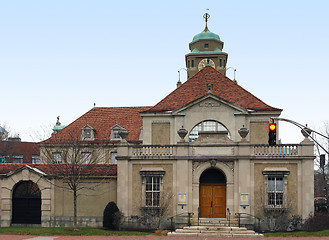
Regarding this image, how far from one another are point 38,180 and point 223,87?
16.9 metres

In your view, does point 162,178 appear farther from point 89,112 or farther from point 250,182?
point 89,112

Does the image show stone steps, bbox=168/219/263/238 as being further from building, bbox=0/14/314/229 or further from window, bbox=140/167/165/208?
window, bbox=140/167/165/208

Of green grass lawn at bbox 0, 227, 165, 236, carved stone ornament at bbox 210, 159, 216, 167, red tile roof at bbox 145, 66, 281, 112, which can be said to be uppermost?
red tile roof at bbox 145, 66, 281, 112

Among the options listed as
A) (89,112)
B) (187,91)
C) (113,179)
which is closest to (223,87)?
(187,91)

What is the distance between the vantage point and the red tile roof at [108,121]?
52.6 metres

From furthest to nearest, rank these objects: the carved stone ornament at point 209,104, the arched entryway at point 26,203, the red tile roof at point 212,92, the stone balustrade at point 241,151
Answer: the red tile roof at point 212,92, the carved stone ornament at point 209,104, the arched entryway at point 26,203, the stone balustrade at point 241,151

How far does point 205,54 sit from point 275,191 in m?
32.3

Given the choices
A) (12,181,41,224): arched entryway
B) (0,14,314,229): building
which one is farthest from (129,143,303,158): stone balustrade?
(12,181,41,224): arched entryway

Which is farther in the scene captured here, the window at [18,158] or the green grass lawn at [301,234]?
the window at [18,158]

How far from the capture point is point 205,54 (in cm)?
6009

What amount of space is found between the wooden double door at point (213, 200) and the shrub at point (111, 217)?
5649mm

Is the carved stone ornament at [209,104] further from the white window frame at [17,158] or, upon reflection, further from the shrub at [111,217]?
the white window frame at [17,158]

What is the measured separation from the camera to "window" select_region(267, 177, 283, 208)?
30.6 metres

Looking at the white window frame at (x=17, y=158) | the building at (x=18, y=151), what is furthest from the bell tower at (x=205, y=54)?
the white window frame at (x=17, y=158)
